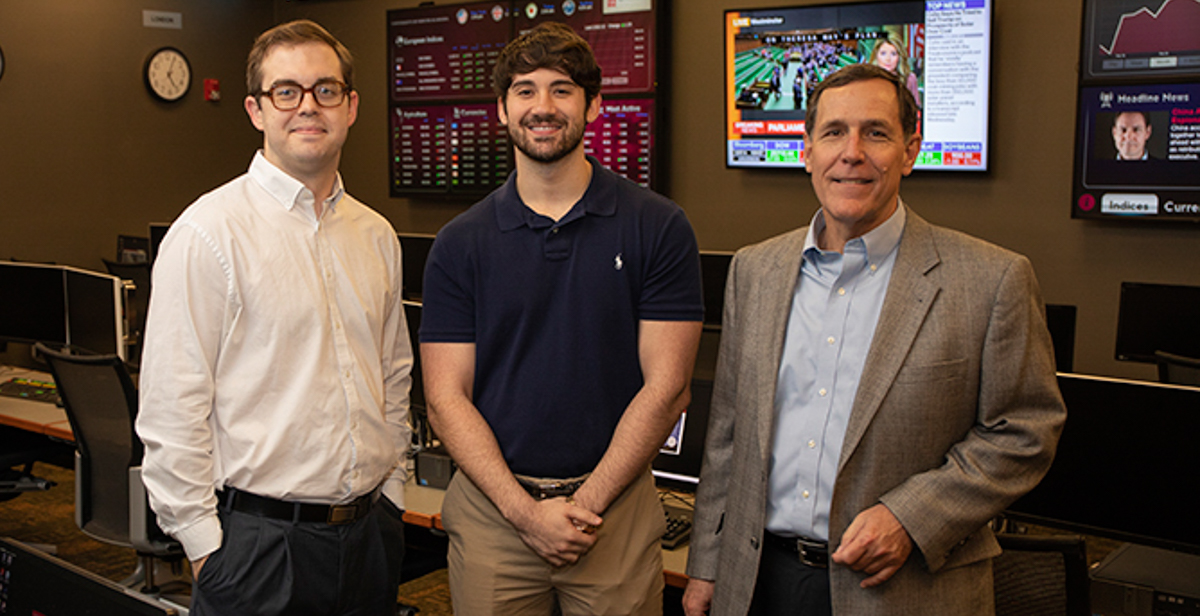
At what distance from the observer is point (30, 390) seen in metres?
4.21

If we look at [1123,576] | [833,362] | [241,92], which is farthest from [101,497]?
[241,92]

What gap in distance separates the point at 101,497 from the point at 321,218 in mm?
1948

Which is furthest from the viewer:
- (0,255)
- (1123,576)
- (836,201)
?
(0,255)

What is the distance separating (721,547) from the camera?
1674 mm

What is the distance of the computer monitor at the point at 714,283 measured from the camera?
142 inches

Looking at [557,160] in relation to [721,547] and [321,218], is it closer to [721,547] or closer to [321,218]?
[321,218]

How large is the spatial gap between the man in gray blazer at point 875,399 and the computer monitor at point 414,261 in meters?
2.83

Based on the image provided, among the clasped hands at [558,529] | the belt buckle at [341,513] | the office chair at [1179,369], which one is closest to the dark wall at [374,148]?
the office chair at [1179,369]

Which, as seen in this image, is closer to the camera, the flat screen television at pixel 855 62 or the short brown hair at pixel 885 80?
the short brown hair at pixel 885 80

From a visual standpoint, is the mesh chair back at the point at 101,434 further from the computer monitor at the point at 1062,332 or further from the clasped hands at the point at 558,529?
the computer monitor at the point at 1062,332

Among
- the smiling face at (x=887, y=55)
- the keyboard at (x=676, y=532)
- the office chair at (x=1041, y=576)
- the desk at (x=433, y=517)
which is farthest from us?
the smiling face at (x=887, y=55)

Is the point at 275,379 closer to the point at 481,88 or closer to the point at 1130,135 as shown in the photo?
the point at 1130,135

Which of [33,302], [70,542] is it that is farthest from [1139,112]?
[70,542]

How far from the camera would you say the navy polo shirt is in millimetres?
1777
